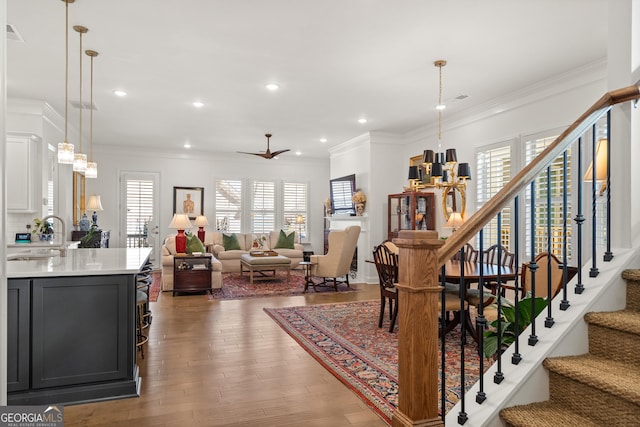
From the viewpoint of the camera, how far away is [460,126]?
21.5ft

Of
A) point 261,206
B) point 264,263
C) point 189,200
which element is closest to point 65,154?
point 264,263

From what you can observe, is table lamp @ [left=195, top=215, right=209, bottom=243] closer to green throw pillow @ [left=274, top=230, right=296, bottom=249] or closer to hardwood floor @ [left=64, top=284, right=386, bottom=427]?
green throw pillow @ [left=274, top=230, right=296, bottom=249]

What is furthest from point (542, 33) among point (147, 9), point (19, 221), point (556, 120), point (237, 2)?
point (19, 221)

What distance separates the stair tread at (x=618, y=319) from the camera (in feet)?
5.74

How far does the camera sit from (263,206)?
10992 mm

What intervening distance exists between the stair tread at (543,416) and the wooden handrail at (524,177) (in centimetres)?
66

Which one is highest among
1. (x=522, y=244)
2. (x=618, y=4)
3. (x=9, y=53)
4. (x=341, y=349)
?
(x=9, y=53)

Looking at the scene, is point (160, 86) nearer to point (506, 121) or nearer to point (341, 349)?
point (341, 349)

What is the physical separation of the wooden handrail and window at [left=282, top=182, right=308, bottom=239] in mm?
9228

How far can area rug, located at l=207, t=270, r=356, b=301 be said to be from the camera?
22.0 feet

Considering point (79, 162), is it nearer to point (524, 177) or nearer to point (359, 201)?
point (524, 177)

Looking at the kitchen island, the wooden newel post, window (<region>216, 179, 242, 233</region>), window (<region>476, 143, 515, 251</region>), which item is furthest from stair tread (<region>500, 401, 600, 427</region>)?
window (<region>216, 179, 242, 233</region>)

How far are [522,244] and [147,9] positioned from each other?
492 centimetres

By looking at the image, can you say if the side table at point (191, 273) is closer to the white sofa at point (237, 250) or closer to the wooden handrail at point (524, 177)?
the white sofa at point (237, 250)
